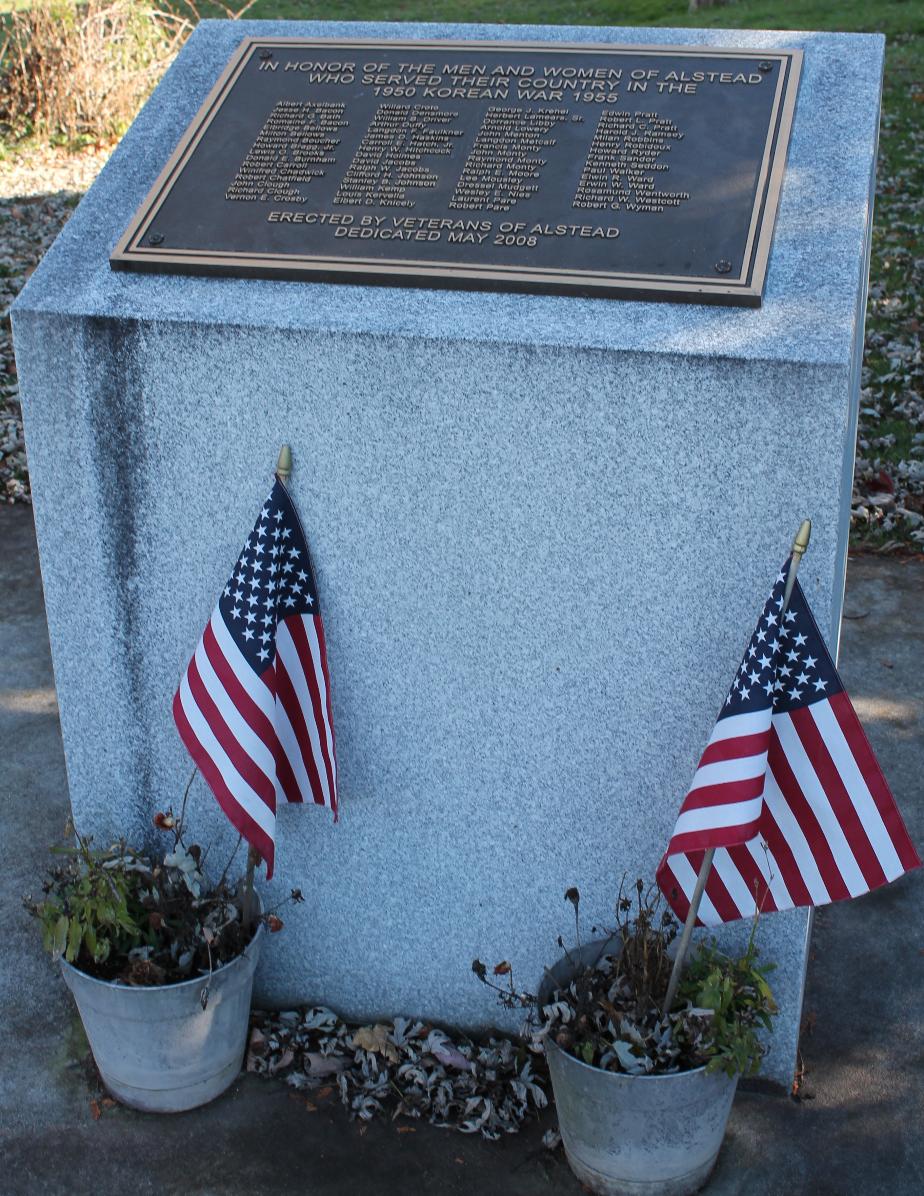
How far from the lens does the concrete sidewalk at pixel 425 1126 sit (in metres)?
3.25

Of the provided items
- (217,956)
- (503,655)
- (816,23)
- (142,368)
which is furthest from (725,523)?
(816,23)

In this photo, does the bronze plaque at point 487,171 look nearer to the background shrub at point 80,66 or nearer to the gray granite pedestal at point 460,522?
the gray granite pedestal at point 460,522

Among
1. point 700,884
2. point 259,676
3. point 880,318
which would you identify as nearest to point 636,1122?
point 700,884

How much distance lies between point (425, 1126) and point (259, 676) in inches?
49.2

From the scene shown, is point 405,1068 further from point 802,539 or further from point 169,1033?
point 802,539

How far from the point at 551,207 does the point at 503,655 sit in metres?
1.08

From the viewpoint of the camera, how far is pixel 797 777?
289cm

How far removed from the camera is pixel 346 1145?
11.0ft

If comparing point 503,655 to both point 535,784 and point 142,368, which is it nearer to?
point 535,784

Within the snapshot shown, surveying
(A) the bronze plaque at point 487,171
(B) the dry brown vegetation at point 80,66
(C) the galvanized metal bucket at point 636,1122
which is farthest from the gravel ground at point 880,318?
(C) the galvanized metal bucket at point 636,1122

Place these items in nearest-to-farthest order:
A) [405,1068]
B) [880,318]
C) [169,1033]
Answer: [169,1033] → [405,1068] → [880,318]

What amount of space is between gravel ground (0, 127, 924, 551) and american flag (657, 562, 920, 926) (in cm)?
332

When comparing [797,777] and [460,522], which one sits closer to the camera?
[797,777]

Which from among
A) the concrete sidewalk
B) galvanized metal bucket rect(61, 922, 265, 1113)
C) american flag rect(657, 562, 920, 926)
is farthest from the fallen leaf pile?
american flag rect(657, 562, 920, 926)
